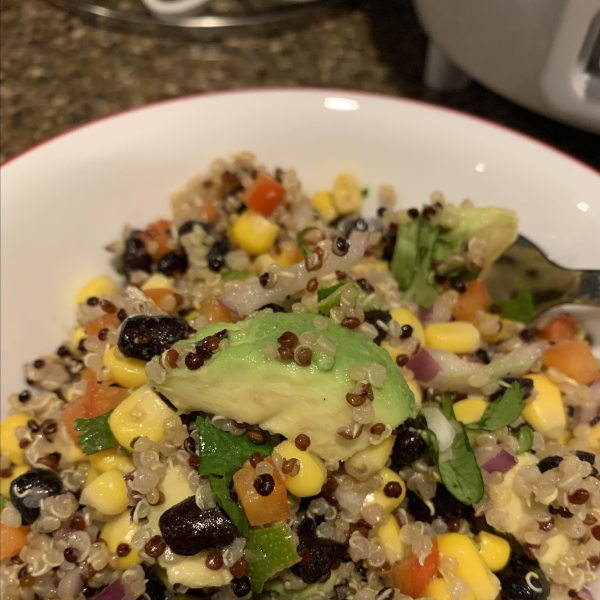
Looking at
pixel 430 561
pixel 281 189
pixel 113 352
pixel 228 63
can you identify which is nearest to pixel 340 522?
pixel 430 561

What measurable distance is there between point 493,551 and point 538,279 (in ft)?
1.94

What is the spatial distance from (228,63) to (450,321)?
1.24 metres

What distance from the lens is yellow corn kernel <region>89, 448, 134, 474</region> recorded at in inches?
41.5

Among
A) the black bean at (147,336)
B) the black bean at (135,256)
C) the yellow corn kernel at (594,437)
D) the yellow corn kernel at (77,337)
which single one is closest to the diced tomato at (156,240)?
the black bean at (135,256)

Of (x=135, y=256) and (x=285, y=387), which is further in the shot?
(x=135, y=256)

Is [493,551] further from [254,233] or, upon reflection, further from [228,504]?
[254,233]

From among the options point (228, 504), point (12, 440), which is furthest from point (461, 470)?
point (12, 440)

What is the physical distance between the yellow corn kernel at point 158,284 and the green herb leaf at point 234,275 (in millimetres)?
121

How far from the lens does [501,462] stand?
3.48 ft

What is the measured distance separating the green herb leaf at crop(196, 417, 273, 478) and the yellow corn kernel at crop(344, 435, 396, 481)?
141mm

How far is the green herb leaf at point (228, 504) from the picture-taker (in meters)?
0.91

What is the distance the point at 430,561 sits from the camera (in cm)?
100

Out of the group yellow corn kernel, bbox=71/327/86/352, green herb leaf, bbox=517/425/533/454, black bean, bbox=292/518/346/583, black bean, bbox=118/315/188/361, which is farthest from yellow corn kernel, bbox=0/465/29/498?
green herb leaf, bbox=517/425/533/454

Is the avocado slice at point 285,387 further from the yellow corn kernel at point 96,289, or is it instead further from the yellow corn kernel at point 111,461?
the yellow corn kernel at point 96,289
